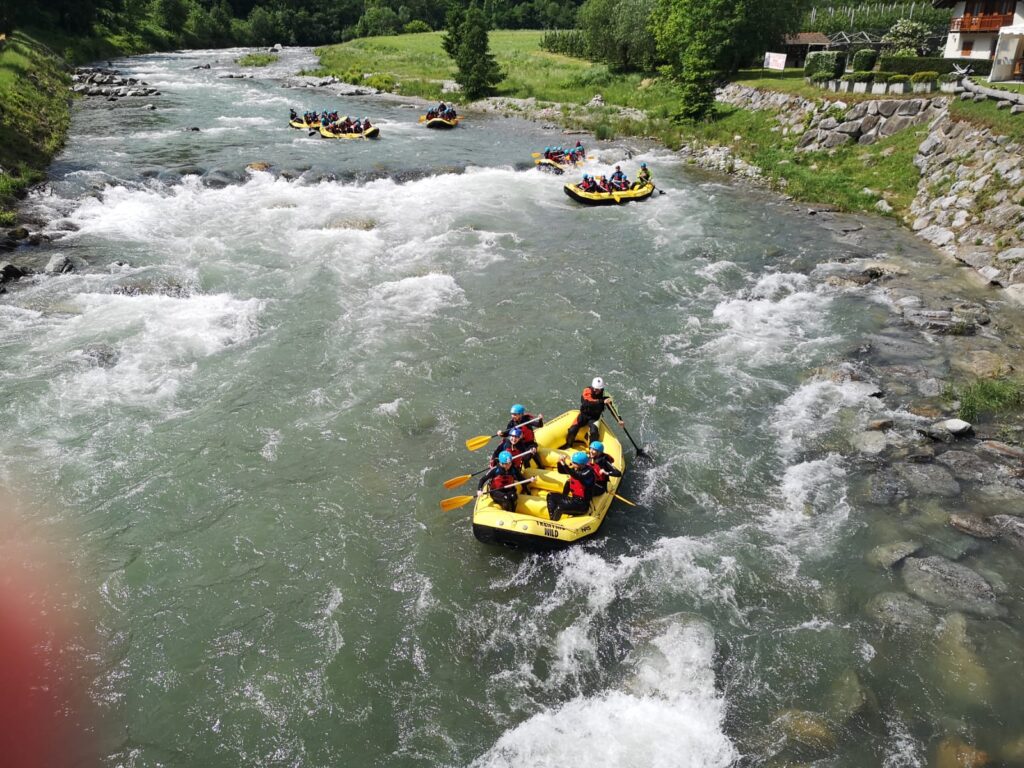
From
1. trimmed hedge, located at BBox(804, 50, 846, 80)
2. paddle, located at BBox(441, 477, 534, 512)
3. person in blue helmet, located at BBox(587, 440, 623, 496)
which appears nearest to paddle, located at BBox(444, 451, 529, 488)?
paddle, located at BBox(441, 477, 534, 512)

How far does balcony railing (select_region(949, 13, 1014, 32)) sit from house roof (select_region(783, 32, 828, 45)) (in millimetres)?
13939

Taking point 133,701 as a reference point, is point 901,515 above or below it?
above

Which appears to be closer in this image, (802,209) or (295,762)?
(295,762)

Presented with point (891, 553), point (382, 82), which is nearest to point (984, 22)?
point (891, 553)

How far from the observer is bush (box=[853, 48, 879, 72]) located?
3019 cm

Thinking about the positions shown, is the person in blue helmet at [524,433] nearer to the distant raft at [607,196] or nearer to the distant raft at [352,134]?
the distant raft at [607,196]

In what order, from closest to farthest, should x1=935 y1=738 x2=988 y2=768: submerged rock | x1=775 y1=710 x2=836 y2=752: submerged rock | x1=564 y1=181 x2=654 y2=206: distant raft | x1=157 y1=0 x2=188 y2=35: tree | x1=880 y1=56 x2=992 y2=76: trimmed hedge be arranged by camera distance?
x1=935 y1=738 x2=988 y2=768: submerged rock < x1=775 y1=710 x2=836 y2=752: submerged rock < x1=564 y1=181 x2=654 y2=206: distant raft < x1=880 y1=56 x2=992 y2=76: trimmed hedge < x1=157 y1=0 x2=188 y2=35: tree

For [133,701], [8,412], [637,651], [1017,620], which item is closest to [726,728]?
[637,651]

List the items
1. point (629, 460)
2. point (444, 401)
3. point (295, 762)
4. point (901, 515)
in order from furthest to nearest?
point (444, 401), point (629, 460), point (901, 515), point (295, 762)

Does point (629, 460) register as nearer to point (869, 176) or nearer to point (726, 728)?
point (726, 728)

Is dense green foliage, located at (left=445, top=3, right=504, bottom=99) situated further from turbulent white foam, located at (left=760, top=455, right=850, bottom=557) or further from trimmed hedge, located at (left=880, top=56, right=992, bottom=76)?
turbulent white foam, located at (left=760, top=455, right=850, bottom=557)

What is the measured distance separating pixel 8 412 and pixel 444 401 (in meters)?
8.26

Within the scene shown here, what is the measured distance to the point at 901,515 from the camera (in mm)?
10336

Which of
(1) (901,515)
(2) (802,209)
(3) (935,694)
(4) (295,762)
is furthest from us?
(2) (802,209)
